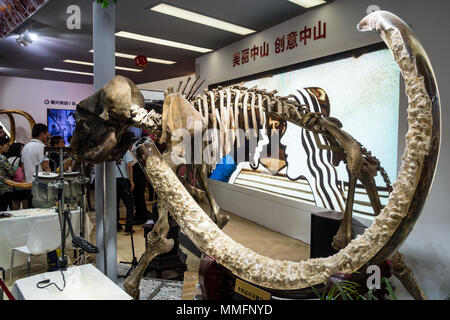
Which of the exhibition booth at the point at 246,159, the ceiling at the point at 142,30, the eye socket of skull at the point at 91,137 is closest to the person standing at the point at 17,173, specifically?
the exhibition booth at the point at 246,159

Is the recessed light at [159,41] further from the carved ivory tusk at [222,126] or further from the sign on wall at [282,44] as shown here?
the carved ivory tusk at [222,126]

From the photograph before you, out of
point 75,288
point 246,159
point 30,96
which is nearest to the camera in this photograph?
point 75,288

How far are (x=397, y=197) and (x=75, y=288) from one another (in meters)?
1.56

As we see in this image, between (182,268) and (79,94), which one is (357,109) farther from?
(79,94)

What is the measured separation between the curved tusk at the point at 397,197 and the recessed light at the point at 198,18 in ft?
12.5

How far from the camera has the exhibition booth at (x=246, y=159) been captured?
3.19 feet

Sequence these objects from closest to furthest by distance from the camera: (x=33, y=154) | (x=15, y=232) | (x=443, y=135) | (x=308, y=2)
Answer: (x=443, y=135)
(x=15, y=232)
(x=308, y=2)
(x=33, y=154)

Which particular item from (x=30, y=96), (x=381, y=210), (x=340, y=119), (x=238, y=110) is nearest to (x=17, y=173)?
(x=238, y=110)

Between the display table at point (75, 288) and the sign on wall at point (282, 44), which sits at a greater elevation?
the sign on wall at point (282, 44)

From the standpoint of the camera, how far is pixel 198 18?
4.59 metres

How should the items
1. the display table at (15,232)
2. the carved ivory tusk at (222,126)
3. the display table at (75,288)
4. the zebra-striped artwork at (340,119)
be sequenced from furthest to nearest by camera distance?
1. the zebra-striped artwork at (340,119)
2. the display table at (15,232)
3. the carved ivory tusk at (222,126)
4. the display table at (75,288)

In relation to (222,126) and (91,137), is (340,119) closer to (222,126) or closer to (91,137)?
(222,126)

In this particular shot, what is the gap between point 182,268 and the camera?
3328mm

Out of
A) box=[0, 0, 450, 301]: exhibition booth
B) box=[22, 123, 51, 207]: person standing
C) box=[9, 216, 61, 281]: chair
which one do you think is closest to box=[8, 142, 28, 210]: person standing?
box=[0, 0, 450, 301]: exhibition booth
